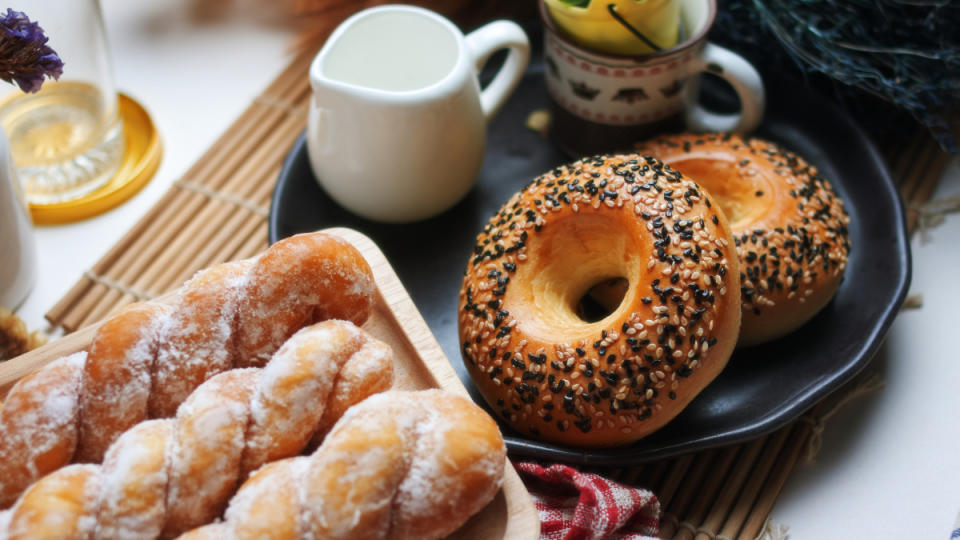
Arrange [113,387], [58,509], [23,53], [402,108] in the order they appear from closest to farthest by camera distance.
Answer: [58,509], [113,387], [23,53], [402,108]

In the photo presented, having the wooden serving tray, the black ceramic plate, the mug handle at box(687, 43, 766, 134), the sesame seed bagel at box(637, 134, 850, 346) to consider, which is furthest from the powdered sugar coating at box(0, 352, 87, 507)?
the mug handle at box(687, 43, 766, 134)

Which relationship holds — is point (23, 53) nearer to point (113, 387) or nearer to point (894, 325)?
point (113, 387)

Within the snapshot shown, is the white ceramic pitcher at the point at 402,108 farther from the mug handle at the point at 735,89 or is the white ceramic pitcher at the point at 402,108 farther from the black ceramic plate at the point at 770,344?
the mug handle at the point at 735,89

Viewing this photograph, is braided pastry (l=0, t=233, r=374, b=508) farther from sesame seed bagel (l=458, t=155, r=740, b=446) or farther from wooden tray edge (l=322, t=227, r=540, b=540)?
sesame seed bagel (l=458, t=155, r=740, b=446)

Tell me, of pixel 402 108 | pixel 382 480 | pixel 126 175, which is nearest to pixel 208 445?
pixel 382 480

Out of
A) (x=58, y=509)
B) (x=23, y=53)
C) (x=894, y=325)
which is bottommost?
(x=894, y=325)

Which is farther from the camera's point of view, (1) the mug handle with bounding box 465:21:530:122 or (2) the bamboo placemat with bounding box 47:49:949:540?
(1) the mug handle with bounding box 465:21:530:122
